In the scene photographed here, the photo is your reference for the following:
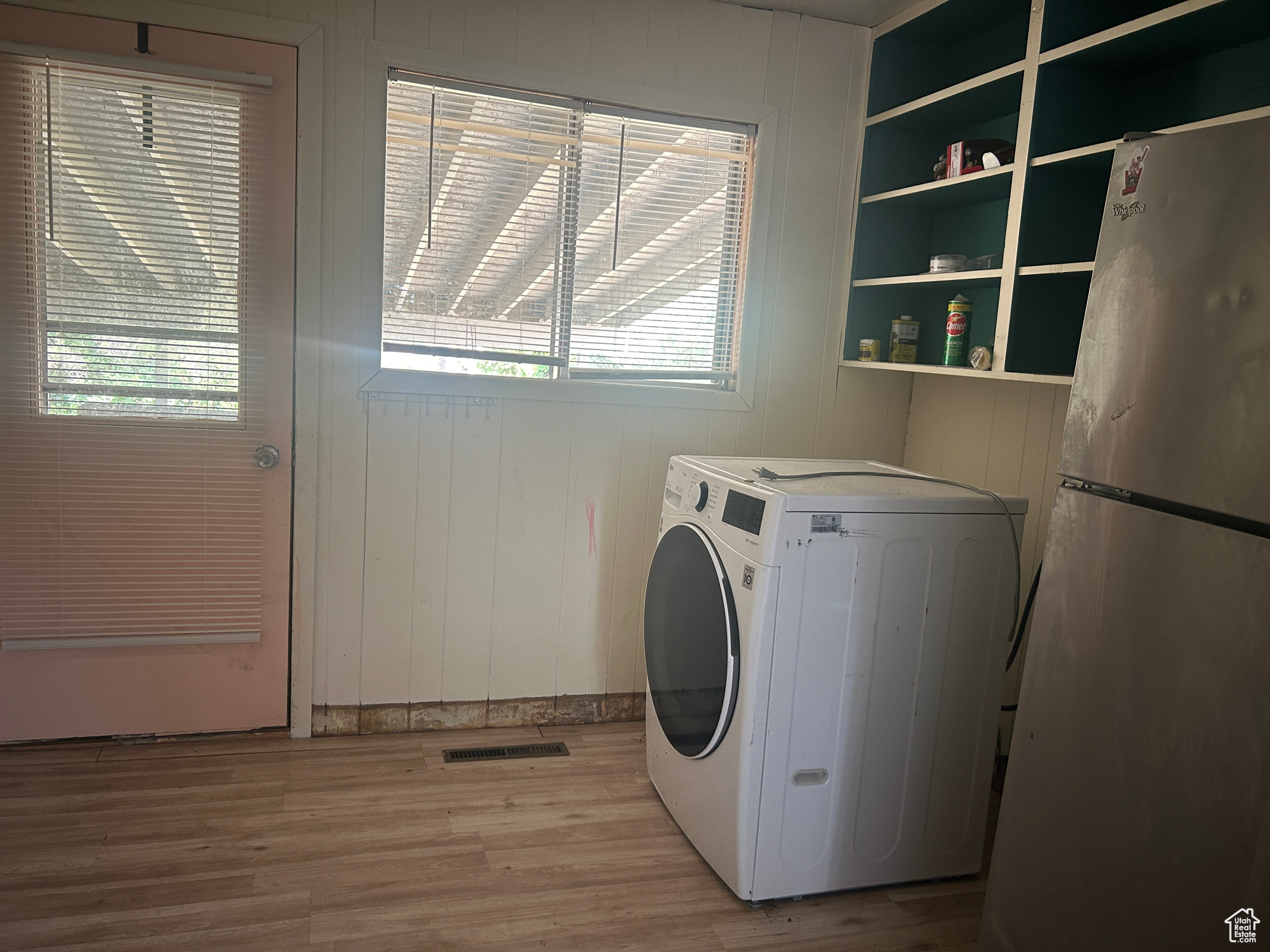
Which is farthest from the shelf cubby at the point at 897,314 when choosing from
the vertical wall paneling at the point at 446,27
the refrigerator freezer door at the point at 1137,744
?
the refrigerator freezer door at the point at 1137,744

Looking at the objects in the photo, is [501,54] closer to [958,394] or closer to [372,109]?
[372,109]

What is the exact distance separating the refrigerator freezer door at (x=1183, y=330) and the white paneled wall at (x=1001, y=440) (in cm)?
100

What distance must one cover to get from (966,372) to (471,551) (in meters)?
1.58

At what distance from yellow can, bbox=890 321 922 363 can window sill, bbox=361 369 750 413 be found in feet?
1.70

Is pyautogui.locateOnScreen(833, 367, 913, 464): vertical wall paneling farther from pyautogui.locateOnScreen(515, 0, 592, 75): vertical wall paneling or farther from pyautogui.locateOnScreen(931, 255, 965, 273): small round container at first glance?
pyautogui.locateOnScreen(515, 0, 592, 75): vertical wall paneling

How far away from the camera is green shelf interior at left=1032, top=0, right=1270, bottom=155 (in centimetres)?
191

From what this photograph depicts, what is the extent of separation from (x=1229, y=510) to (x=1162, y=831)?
48 centimetres

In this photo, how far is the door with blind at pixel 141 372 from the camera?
2355 mm

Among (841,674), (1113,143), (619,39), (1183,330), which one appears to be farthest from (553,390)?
(1183,330)

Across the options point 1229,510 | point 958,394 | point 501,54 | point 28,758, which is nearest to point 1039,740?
point 1229,510

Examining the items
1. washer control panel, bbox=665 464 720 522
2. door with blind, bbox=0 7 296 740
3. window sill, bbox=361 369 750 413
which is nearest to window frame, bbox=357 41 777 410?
window sill, bbox=361 369 750 413

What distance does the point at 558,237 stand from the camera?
278 cm

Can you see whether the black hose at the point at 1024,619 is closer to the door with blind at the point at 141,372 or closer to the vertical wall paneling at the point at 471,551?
the vertical wall paneling at the point at 471,551

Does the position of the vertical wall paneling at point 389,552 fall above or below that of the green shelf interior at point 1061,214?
below
